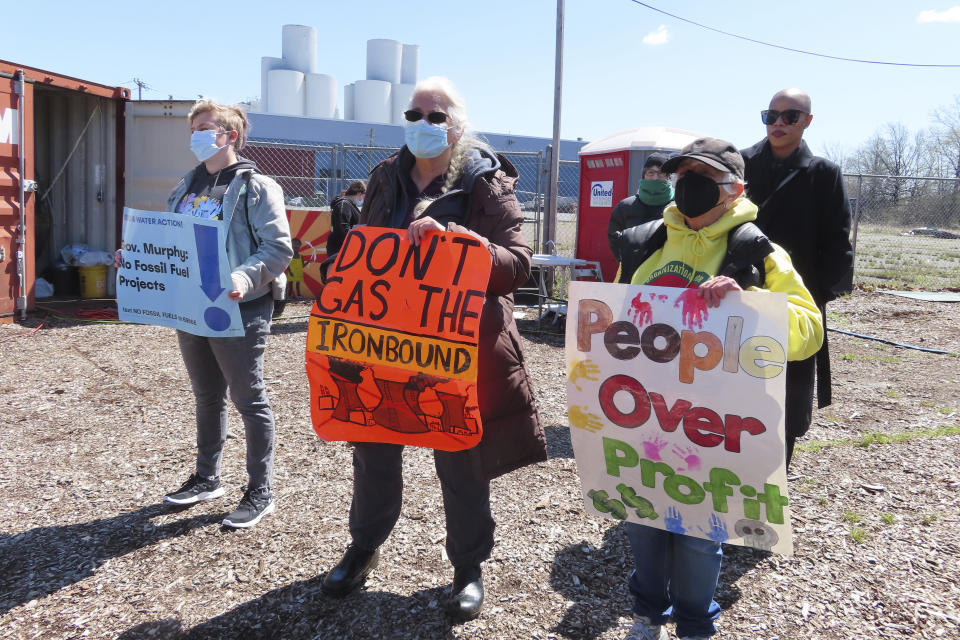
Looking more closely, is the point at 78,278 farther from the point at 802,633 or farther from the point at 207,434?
the point at 802,633

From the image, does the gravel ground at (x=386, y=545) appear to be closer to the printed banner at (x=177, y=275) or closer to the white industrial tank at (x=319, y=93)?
the printed banner at (x=177, y=275)

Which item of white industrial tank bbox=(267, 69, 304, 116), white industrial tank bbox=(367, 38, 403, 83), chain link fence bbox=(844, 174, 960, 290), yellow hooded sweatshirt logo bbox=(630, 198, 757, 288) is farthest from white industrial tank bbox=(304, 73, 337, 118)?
yellow hooded sweatshirt logo bbox=(630, 198, 757, 288)

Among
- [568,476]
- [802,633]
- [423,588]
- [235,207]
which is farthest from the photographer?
[568,476]

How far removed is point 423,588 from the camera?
2.98 m

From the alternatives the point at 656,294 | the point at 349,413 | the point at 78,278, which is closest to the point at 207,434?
the point at 349,413

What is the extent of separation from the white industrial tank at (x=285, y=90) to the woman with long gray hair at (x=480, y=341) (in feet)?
154

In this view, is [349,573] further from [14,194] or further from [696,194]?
[14,194]

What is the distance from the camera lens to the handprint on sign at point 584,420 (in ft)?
7.88

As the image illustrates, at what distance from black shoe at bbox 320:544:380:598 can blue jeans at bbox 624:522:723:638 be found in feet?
3.53

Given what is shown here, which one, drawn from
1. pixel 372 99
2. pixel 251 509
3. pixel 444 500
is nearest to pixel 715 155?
pixel 444 500

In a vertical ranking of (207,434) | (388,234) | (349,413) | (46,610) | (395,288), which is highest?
(388,234)

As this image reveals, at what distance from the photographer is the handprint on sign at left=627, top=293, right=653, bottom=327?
2.29 metres

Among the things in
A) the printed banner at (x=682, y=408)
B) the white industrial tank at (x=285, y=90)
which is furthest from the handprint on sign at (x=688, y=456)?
the white industrial tank at (x=285, y=90)

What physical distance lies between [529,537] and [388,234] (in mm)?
1725
